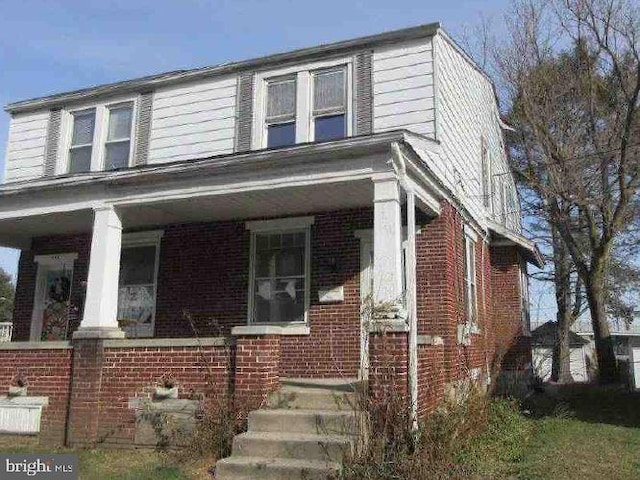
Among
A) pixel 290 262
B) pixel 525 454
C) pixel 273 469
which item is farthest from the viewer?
pixel 290 262

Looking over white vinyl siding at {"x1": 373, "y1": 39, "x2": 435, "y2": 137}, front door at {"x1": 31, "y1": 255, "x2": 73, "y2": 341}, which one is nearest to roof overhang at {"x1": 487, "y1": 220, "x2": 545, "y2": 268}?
white vinyl siding at {"x1": 373, "y1": 39, "x2": 435, "y2": 137}

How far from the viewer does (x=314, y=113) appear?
11219 millimetres

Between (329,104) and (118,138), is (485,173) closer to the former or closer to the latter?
(329,104)

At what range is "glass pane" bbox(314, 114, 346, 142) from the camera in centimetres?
1097

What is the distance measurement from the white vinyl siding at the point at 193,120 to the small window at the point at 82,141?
149 cm

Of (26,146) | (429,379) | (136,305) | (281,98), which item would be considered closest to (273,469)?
(429,379)

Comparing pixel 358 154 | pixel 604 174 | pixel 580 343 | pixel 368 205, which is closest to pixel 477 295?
pixel 368 205

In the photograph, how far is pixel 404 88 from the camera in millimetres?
10578

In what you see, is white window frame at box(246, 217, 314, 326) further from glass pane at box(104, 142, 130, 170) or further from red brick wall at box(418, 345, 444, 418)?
glass pane at box(104, 142, 130, 170)

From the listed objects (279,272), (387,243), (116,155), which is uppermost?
(116,155)

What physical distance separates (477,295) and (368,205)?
12.4 feet

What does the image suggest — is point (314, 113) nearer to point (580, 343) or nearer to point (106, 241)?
point (106, 241)

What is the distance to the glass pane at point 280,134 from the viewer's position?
11328 millimetres

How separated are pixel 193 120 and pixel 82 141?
2639 mm
